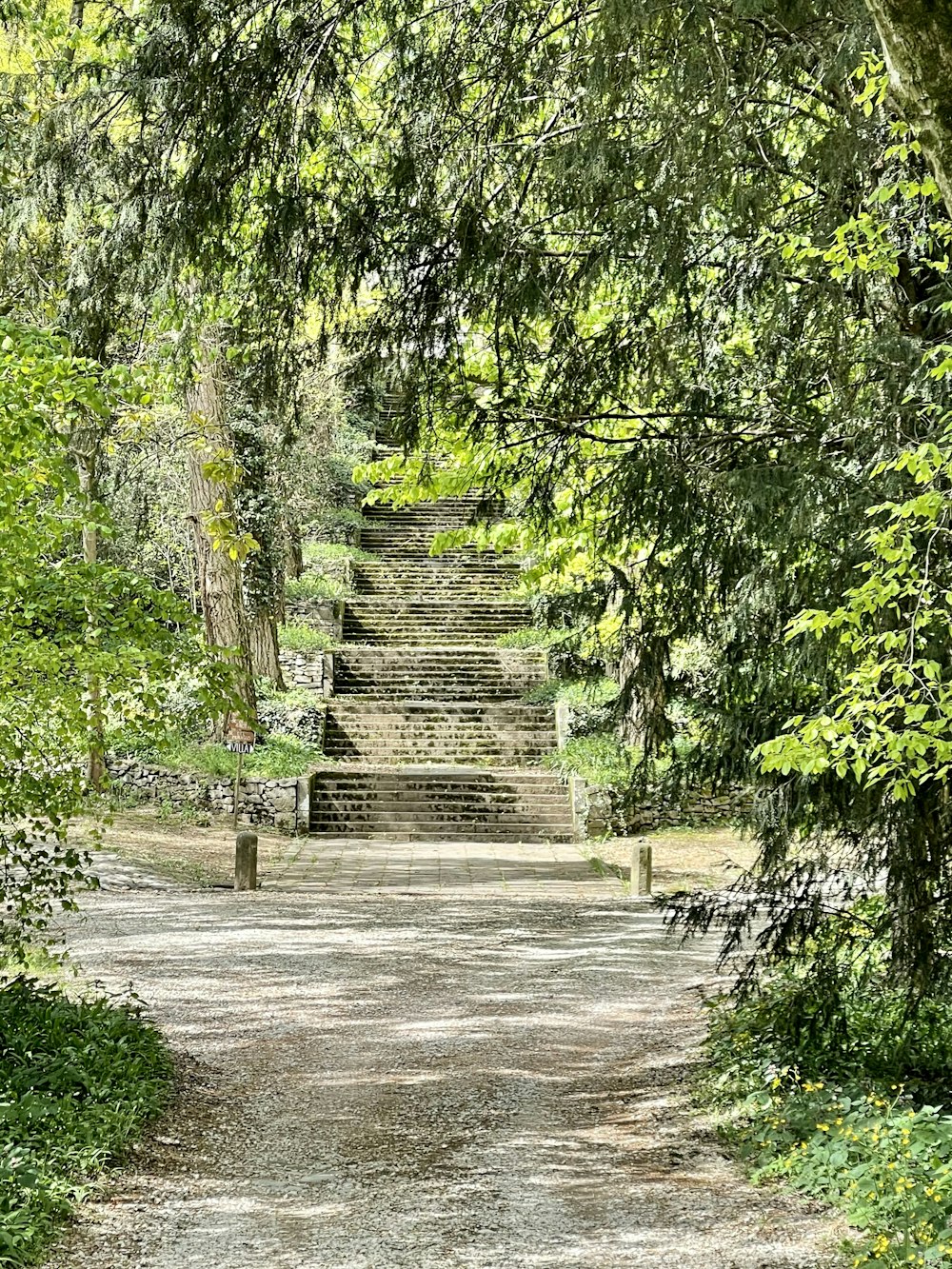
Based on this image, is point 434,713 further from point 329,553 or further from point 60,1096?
point 60,1096

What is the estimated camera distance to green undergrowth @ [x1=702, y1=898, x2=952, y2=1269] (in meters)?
4.50

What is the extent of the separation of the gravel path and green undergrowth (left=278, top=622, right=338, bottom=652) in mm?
11580

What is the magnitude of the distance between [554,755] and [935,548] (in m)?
15.5

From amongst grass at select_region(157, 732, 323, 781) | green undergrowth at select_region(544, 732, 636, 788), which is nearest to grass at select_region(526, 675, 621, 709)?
green undergrowth at select_region(544, 732, 636, 788)

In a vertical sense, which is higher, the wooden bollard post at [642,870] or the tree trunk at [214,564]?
the tree trunk at [214,564]

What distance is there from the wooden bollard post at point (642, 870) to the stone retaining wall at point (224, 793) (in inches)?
224

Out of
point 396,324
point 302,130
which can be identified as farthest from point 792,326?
point 302,130

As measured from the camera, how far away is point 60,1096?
19.2 ft

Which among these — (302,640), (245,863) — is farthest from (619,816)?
(302,640)

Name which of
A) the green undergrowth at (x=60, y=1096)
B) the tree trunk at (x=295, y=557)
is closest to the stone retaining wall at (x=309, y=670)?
the tree trunk at (x=295, y=557)

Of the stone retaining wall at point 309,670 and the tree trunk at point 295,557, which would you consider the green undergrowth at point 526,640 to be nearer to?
the stone retaining wall at point 309,670

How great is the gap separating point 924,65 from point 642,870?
38.7 ft

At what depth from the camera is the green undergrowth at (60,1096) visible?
4.70m

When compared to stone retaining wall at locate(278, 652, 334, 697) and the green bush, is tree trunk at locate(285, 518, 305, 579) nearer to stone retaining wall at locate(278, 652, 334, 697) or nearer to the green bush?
the green bush
